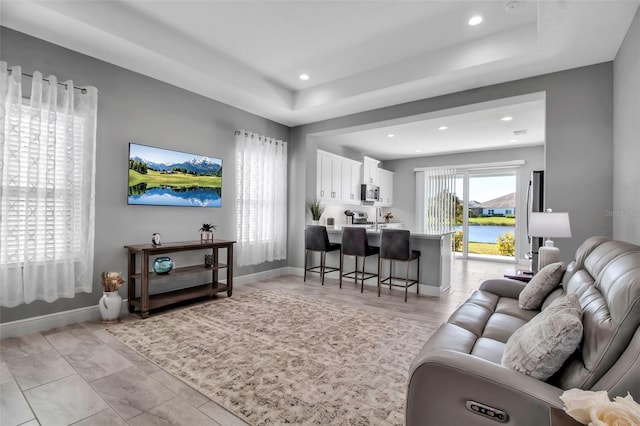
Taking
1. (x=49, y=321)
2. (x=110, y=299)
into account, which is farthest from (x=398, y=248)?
(x=49, y=321)

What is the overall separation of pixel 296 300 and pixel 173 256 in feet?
5.53

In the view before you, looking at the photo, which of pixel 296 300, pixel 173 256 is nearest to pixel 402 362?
pixel 296 300

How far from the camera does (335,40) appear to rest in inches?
134

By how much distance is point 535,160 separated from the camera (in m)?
7.12

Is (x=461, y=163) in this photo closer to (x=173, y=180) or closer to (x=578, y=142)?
(x=578, y=142)

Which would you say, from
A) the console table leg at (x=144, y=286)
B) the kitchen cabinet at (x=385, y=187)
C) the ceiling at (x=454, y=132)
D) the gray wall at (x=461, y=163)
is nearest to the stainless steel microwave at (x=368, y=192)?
the kitchen cabinet at (x=385, y=187)

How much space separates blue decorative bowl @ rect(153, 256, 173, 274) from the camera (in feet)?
11.6

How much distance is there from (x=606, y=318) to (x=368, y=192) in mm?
6614

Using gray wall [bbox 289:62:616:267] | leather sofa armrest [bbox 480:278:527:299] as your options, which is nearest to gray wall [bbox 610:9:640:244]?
gray wall [bbox 289:62:616:267]

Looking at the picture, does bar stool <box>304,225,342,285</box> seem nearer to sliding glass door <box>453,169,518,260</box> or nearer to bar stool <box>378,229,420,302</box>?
bar stool <box>378,229,420,302</box>

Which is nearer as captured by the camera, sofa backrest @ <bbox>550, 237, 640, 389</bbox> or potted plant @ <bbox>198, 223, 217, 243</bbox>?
sofa backrest @ <bbox>550, 237, 640, 389</bbox>

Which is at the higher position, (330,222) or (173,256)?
(330,222)

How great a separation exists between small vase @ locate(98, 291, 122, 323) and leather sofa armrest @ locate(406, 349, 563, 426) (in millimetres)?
3127

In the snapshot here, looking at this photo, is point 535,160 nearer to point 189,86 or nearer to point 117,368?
point 189,86
